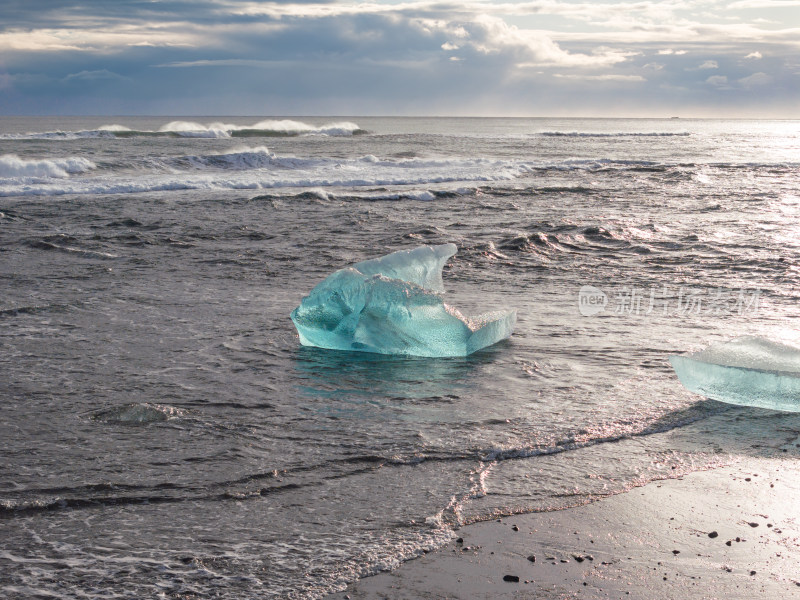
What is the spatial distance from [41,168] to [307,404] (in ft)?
68.4

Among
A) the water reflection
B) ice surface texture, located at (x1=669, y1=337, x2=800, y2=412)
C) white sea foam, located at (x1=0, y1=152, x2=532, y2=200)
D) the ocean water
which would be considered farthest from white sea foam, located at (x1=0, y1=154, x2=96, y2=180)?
ice surface texture, located at (x1=669, y1=337, x2=800, y2=412)

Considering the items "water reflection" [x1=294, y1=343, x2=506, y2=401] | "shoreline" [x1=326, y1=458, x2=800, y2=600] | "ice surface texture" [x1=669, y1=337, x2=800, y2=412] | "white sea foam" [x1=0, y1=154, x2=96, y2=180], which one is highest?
"white sea foam" [x1=0, y1=154, x2=96, y2=180]

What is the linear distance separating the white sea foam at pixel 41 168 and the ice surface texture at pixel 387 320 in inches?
724

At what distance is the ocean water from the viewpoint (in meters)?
2.85

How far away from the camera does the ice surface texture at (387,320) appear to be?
5215 millimetres

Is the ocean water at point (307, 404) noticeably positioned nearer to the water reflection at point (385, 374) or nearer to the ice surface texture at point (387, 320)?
the water reflection at point (385, 374)

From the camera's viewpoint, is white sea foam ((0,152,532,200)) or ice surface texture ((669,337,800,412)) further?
white sea foam ((0,152,532,200))

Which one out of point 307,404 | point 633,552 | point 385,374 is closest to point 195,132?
point 385,374

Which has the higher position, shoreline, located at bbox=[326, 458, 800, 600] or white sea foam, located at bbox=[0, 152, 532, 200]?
white sea foam, located at bbox=[0, 152, 532, 200]

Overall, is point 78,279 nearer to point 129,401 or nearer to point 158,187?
point 129,401

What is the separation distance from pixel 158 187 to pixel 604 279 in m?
13.7

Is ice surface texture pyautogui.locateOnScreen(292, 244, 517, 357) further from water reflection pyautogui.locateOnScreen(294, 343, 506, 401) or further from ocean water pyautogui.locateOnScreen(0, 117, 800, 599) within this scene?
ocean water pyautogui.locateOnScreen(0, 117, 800, 599)

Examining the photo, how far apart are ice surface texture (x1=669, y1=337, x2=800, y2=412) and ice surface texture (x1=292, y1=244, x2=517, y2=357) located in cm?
145

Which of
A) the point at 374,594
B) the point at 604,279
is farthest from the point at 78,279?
the point at 374,594
